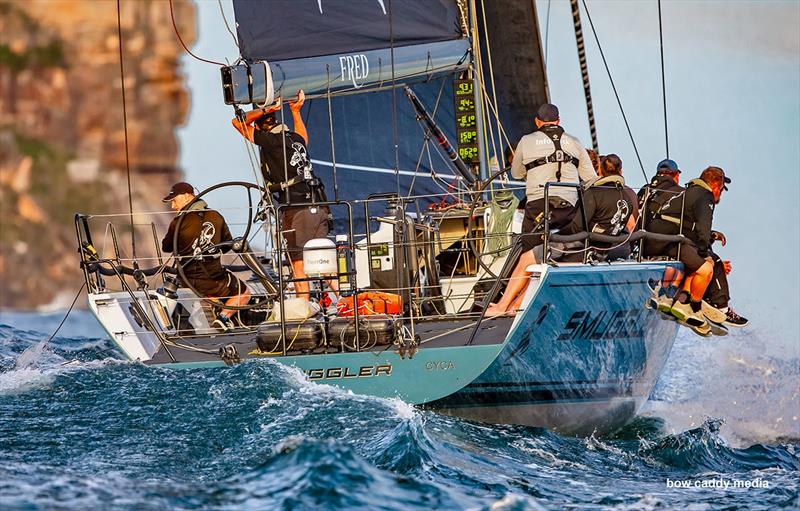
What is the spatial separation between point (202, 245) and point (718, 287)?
2821 mm

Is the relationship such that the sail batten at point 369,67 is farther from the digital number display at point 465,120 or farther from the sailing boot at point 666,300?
the sailing boot at point 666,300

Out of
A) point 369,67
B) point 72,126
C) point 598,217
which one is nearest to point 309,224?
point 369,67

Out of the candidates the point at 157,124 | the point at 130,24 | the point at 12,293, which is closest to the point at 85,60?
the point at 130,24

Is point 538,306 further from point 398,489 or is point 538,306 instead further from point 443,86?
point 443,86

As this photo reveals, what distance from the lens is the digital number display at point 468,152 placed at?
9.60m

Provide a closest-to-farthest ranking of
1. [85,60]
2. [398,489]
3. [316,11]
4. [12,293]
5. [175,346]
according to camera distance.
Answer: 1. [398,489]
2. [175,346]
3. [316,11]
4. [12,293]
5. [85,60]

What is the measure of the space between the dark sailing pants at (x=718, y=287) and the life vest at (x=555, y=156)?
3.13 feet

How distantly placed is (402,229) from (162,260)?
1.35m

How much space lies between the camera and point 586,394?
24.8ft

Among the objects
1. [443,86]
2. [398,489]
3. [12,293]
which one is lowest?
[12,293]

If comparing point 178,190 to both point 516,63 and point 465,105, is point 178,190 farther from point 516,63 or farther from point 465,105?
point 516,63

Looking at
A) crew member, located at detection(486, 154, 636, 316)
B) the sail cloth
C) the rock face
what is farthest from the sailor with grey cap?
the rock face

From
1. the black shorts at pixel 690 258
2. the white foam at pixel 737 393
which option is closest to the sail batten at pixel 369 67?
the black shorts at pixel 690 258

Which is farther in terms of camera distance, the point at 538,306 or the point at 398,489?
the point at 538,306
